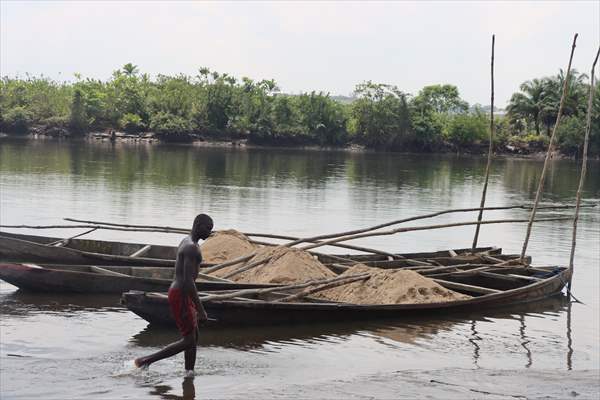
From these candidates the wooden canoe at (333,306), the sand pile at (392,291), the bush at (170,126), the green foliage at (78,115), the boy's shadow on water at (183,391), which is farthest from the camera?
the bush at (170,126)

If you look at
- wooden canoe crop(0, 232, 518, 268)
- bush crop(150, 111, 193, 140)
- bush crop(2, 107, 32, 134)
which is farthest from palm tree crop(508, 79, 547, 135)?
wooden canoe crop(0, 232, 518, 268)

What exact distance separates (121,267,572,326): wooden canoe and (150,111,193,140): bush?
6281 centimetres

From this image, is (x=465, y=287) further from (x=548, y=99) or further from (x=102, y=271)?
(x=548, y=99)

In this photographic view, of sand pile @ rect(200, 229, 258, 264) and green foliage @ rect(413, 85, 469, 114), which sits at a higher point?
green foliage @ rect(413, 85, 469, 114)

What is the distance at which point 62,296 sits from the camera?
13.2 meters

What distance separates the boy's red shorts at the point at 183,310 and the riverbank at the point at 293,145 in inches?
2670

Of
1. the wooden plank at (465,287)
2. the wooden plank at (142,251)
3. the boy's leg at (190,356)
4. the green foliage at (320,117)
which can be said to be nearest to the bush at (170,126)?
the green foliage at (320,117)

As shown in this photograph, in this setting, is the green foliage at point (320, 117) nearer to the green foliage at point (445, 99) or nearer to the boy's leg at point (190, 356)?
the green foliage at point (445, 99)

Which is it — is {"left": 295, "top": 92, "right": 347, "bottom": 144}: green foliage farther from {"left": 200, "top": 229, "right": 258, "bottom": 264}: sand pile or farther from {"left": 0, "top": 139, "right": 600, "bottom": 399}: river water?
{"left": 200, "top": 229, "right": 258, "bottom": 264}: sand pile

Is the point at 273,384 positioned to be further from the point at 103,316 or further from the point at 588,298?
the point at 588,298

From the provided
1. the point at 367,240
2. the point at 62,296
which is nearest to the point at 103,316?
the point at 62,296

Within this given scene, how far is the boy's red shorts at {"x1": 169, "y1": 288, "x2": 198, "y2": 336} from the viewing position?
849 cm

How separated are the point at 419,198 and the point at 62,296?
75.9 ft

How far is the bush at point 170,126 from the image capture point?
76062mm
